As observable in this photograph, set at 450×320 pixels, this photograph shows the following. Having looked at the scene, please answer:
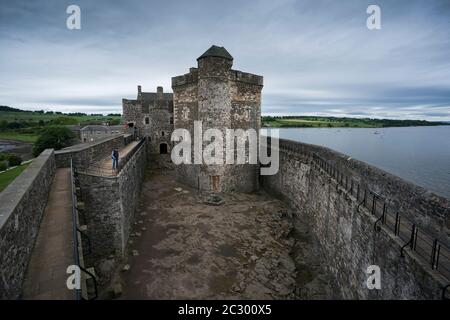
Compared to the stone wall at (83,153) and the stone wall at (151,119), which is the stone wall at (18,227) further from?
the stone wall at (151,119)

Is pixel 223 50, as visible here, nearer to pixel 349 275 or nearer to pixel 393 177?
pixel 393 177

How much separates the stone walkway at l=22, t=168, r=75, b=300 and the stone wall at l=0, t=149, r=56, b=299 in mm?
152

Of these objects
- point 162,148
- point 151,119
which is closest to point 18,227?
point 162,148

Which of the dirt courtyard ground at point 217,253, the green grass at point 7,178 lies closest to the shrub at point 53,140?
the green grass at point 7,178

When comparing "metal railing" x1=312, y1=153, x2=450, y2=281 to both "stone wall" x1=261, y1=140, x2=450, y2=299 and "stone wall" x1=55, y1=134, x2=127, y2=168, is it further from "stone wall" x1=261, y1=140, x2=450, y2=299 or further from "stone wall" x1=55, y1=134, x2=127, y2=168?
"stone wall" x1=55, y1=134, x2=127, y2=168

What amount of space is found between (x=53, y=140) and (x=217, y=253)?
38.3 metres

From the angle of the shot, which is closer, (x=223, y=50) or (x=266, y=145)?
(x=223, y=50)

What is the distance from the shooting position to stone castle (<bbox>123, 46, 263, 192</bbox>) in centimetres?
1841

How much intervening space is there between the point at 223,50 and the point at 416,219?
16049 mm

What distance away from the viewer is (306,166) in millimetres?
15984

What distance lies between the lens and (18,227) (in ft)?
17.0

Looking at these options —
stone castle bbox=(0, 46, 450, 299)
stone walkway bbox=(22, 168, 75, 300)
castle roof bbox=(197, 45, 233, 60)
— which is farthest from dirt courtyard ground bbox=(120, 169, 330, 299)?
castle roof bbox=(197, 45, 233, 60)

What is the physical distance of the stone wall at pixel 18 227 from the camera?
4.37 metres
